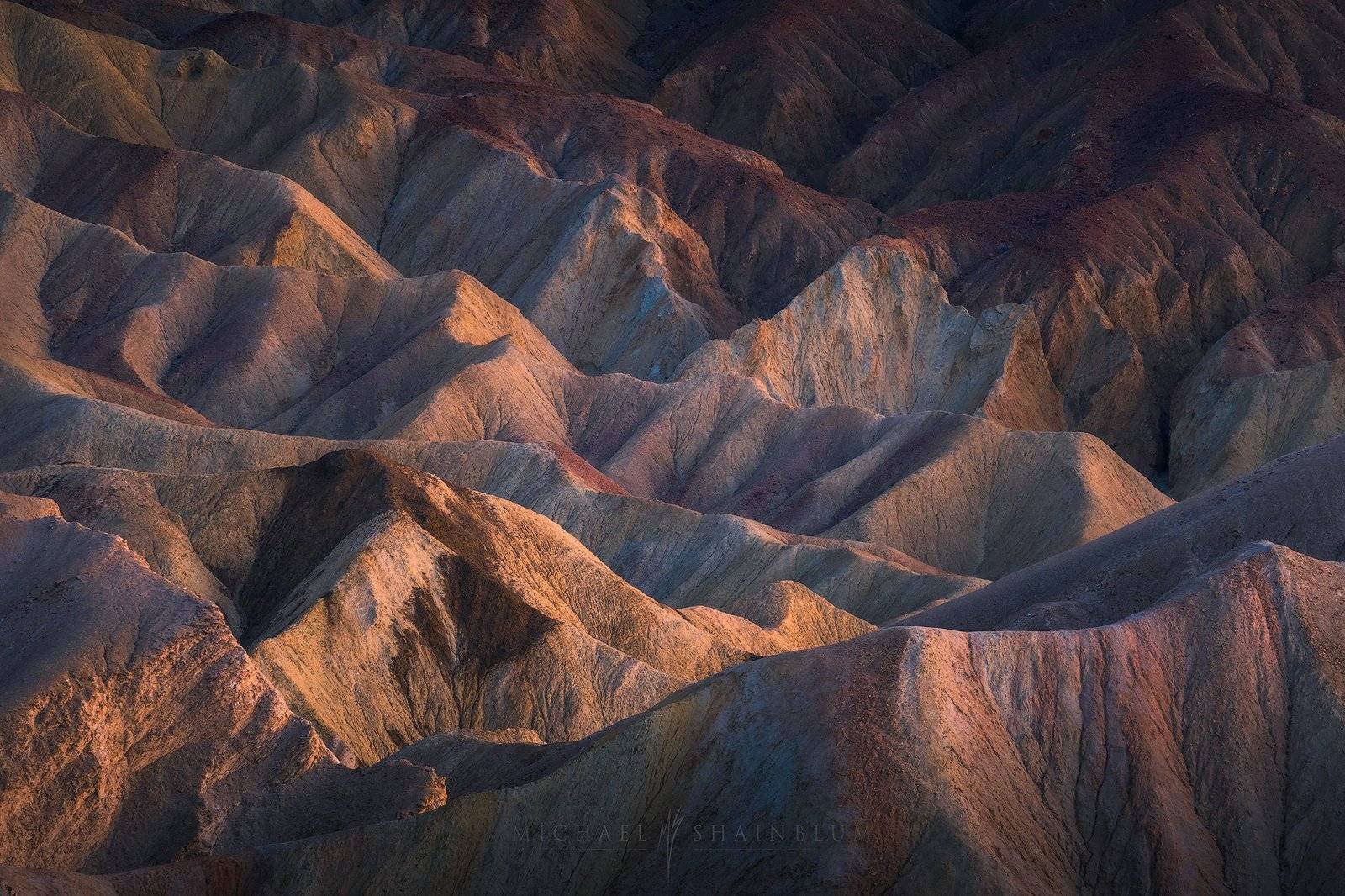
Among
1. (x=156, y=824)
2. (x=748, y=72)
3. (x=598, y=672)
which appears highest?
(x=156, y=824)

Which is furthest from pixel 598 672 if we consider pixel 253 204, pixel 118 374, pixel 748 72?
pixel 748 72

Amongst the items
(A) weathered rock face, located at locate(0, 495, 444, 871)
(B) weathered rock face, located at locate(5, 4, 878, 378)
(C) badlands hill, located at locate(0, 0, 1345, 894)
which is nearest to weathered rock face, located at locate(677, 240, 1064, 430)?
(C) badlands hill, located at locate(0, 0, 1345, 894)

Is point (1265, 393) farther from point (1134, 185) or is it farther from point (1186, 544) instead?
point (1186, 544)

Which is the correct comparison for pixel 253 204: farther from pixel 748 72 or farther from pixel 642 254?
pixel 748 72

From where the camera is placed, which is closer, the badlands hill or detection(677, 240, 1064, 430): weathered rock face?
the badlands hill

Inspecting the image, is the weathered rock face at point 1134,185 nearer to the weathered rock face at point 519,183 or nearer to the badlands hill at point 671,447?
the badlands hill at point 671,447

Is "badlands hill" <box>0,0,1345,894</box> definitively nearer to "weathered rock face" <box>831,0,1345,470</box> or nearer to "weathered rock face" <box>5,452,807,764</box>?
"weathered rock face" <box>5,452,807,764</box>

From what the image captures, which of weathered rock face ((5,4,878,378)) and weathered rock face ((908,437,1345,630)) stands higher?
weathered rock face ((908,437,1345,630))

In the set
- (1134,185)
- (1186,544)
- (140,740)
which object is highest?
(1186,544)

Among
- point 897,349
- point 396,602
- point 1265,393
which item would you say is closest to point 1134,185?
point 897,349
